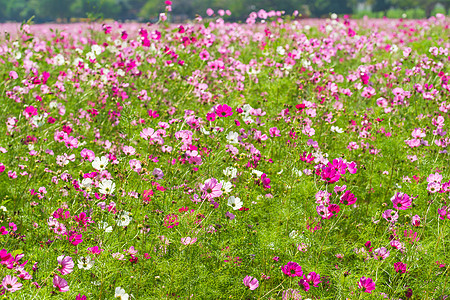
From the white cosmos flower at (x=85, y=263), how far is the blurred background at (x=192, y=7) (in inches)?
1378

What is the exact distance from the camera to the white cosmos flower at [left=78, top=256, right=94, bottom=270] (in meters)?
1.98

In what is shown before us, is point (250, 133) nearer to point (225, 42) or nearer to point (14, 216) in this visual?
point (14, 216)

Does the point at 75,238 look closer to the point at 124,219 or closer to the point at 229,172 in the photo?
the point at 124,219

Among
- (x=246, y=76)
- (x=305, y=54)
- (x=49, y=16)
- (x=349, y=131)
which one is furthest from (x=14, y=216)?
(x=49, y=16)

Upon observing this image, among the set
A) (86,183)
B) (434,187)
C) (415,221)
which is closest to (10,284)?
(86,183)

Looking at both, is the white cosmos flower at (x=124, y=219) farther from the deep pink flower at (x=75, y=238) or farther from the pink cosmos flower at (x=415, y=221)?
the pink cosmos flower at (x=415, y=221)

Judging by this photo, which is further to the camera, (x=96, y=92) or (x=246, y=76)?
(x=246, y=76)

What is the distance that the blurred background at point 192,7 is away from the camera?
42.0 m

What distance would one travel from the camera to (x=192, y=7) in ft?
170

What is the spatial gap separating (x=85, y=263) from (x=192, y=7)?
175 ft

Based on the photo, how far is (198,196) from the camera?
238 centimetres

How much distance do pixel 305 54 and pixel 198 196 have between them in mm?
3413

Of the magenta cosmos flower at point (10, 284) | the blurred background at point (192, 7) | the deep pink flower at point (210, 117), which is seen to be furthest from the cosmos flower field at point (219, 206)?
the blurred background at point (192, 7)

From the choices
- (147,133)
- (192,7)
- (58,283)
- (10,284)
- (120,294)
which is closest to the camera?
(10,284)
